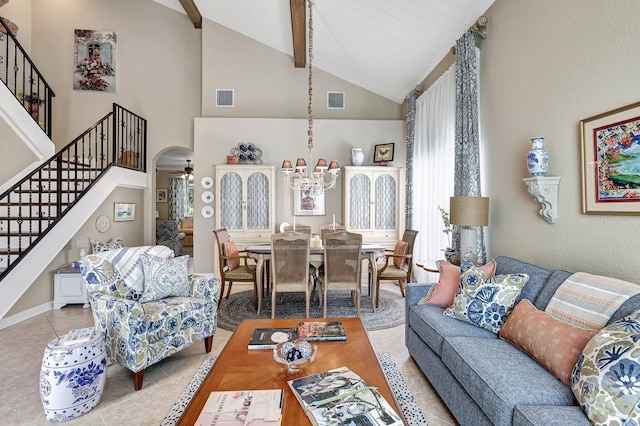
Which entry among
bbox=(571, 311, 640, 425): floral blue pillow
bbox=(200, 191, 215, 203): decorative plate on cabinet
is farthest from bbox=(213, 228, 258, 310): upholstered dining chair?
bbox=(571, 311, 640, 425): floral blue pillow

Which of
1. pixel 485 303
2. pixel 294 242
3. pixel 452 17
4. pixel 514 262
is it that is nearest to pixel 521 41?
pixel 452 17

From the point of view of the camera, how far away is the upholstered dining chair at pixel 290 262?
3.45 m

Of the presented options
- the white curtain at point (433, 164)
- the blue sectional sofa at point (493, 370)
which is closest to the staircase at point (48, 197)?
the blue sectional sofa at point (493, 370)

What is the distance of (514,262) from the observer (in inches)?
→ 96.3

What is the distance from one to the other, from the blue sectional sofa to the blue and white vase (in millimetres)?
721

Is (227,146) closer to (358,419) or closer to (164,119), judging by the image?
(164,119)

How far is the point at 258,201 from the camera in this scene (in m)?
5.58

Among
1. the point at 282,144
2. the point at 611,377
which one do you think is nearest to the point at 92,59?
the point at 282,144

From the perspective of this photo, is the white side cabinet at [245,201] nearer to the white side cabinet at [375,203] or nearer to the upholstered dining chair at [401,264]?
the white side cabinet at [375,203]

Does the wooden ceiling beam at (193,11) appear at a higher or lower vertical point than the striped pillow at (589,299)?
higher

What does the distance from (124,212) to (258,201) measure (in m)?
2.37

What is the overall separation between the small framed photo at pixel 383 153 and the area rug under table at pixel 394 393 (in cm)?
374

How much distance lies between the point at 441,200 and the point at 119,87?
20.7ft

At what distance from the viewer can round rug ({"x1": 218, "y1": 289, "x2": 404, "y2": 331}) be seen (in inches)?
142
